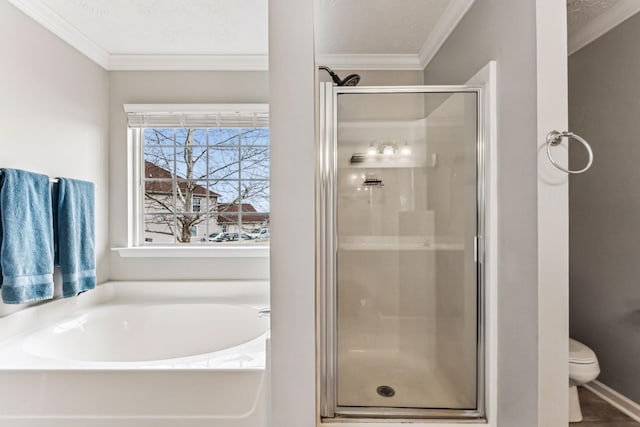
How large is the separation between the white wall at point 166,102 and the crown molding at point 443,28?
1178 millimetres

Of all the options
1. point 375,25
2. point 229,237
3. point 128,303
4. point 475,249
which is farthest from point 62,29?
point 475,249

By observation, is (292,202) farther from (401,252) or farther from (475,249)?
(475,249)

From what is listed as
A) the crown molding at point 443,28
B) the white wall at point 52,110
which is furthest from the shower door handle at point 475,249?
the white wall at point 52,110

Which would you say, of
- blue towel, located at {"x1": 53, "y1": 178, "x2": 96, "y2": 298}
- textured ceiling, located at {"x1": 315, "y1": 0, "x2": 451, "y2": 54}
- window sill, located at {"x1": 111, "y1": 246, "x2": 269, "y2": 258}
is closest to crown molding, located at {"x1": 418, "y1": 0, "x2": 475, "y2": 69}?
textured ceiling, located at {"x1": 315, "y1": 0, "x2": 451, "y2": 54}

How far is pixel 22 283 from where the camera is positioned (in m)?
1.74

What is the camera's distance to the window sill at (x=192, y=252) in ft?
8.22

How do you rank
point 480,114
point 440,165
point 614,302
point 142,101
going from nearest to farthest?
1. point 480,114
2. point 440,165
3. point 614,302
4. point 142,101

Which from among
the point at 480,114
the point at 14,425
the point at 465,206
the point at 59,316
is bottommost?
the point at 14,425

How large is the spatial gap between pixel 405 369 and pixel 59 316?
2106 millimetres

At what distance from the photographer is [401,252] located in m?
1.75

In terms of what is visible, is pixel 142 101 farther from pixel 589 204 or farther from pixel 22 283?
pixel 589 204

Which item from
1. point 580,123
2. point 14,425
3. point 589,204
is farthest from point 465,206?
point 14,425

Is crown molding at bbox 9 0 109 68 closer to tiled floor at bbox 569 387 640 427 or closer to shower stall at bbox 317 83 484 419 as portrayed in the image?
shower stall at bbox 317 83 484 419

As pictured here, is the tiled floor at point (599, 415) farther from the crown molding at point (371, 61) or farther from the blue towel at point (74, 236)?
the blue towel at point (74, 236)
